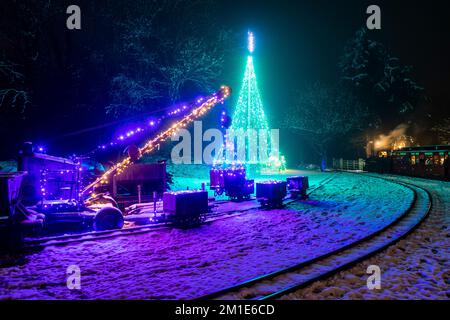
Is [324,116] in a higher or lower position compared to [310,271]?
higher

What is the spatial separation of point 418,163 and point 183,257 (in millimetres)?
33743

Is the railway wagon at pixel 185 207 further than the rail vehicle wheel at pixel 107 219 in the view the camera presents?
Yes

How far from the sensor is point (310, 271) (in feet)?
19.9

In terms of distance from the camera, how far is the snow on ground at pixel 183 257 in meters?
5.33

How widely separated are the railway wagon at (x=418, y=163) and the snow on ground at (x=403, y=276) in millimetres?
25117

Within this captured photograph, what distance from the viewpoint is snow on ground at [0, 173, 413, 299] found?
17.5 ft

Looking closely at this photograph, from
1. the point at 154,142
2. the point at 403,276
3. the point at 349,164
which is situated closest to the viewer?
the point at 403,276

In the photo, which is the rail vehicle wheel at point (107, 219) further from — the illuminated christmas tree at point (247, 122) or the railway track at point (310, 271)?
the illuminated christmas tree at point (247, 122)

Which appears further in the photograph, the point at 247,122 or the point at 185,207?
the point at 247,122

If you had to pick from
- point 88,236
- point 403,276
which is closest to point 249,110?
point 88,236

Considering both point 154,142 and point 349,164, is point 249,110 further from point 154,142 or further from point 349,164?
point 349,164

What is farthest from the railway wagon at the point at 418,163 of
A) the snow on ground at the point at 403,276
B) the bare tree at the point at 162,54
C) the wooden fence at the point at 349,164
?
the snow on ground at the point at 403,276

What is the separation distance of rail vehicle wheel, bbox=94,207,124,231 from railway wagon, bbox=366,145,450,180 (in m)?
29.6

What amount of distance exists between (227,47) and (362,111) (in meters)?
29.2
